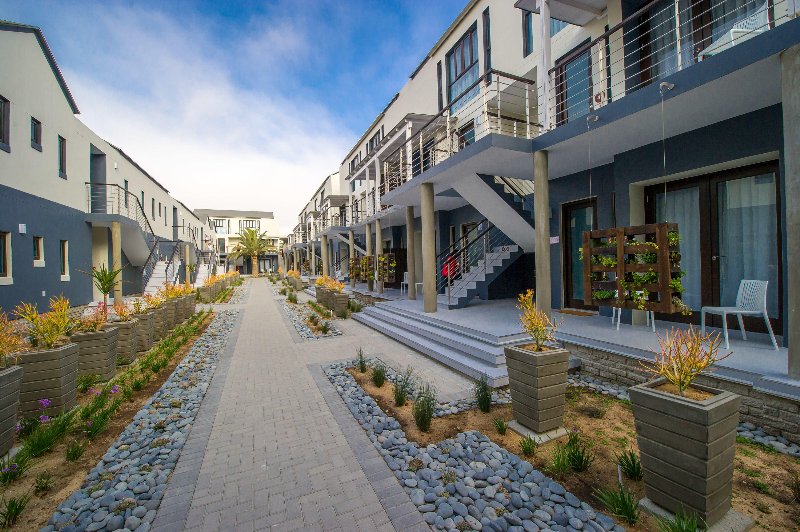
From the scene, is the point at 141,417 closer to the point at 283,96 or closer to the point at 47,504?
the point at 47,504

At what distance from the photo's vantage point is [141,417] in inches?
186

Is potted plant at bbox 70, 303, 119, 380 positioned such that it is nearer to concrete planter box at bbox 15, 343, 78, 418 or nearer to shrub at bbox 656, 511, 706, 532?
concrete planter box at bbox 15, 343, 78, 418

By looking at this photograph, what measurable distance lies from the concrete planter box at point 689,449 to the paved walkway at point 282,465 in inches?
71.3

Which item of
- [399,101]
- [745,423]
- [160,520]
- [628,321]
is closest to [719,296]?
[628,321]

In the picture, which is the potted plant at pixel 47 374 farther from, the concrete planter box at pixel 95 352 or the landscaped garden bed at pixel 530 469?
the landscaped garden bed at pixel 530 469

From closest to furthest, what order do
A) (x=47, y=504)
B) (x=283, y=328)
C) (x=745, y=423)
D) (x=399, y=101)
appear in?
(x=47, y=504)
(x=745, y=423)
(x=283, y=328)
(x=399, y=101)

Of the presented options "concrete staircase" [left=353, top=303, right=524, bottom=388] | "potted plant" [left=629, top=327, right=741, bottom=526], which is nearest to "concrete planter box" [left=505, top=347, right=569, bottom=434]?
"potted plant" [left=629, top=327, right=741, bottom=526]

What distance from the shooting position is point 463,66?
13883 millimetres

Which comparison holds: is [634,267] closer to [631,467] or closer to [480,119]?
[631,467]

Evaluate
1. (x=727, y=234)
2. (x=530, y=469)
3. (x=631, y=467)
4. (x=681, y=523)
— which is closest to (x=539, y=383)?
(x=530, y=469)

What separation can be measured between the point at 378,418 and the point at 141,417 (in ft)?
10.5

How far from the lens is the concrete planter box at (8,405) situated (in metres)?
3.69

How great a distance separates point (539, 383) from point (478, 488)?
4.28 ft

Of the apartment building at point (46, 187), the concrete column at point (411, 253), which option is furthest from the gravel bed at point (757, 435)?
the apartment building at point (46, 187)
